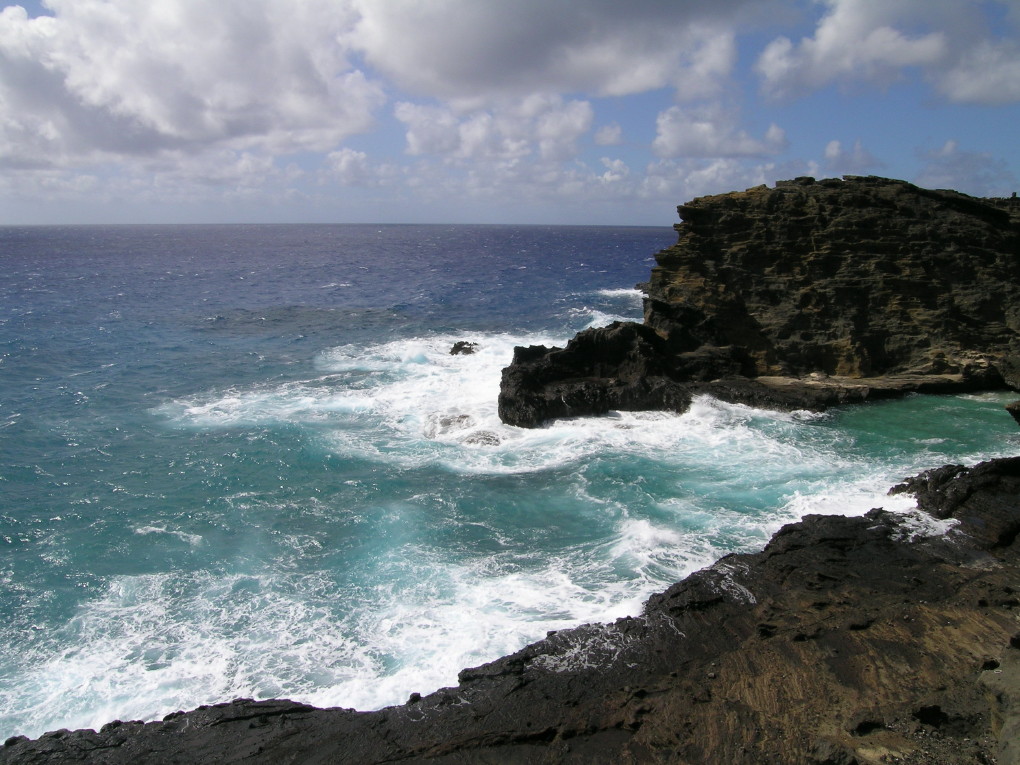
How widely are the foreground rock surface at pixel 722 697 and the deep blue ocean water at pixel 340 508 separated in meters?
1.39

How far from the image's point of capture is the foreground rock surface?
34.9 ft

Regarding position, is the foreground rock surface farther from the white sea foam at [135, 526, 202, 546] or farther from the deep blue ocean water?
the white sea foam at [135, 526, 202, 546]

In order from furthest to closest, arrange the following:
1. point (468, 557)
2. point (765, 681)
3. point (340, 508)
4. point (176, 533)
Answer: point (340, 508) → point (176, 533) → point (468, 557) → point (765, 681)

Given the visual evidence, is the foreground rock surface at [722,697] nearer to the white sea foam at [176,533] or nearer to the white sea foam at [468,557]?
the white sea foam at [468,557]

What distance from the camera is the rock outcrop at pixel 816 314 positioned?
3002 cm

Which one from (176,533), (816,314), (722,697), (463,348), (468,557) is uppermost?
(816,314)

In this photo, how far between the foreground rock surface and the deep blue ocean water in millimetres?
1388

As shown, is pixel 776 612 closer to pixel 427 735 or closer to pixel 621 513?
pixel 621 513

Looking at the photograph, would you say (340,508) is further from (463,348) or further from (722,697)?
(463,348)

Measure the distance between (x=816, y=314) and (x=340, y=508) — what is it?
25.3 metres

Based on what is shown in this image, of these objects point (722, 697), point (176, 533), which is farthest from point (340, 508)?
point (722, 697)

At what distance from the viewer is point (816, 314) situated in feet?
107

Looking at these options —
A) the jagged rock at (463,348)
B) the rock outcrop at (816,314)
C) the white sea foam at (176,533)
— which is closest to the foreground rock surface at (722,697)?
the white sea foam at (176,533)

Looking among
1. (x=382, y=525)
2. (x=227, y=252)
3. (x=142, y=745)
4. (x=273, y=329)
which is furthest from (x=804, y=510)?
(x=227, y=252)
